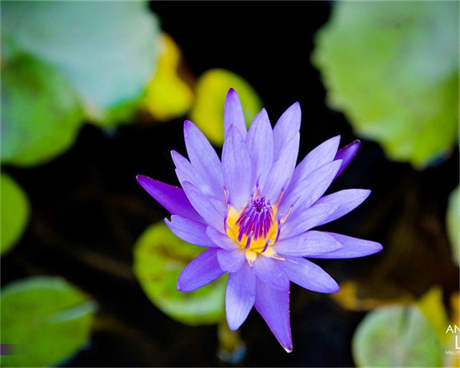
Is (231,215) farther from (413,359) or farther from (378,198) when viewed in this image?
(378,198)

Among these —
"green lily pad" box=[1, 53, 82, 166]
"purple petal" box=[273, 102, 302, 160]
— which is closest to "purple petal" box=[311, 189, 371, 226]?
"purple petal" box=[273, 102, 302, 160]

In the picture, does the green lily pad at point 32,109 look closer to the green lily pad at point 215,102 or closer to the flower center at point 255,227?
the green lily pad at point 215,102

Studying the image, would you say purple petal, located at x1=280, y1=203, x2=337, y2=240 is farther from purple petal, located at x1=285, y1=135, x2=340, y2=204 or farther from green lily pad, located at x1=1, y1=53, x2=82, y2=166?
green lily pad, located at x1=1, y1=53, x2=82, y2=166

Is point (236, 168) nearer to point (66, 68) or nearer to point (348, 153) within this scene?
point (348, 153)

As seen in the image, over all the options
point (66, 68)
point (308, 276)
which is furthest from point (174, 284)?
point (66, 68)

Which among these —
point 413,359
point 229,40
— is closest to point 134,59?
point 229,40
